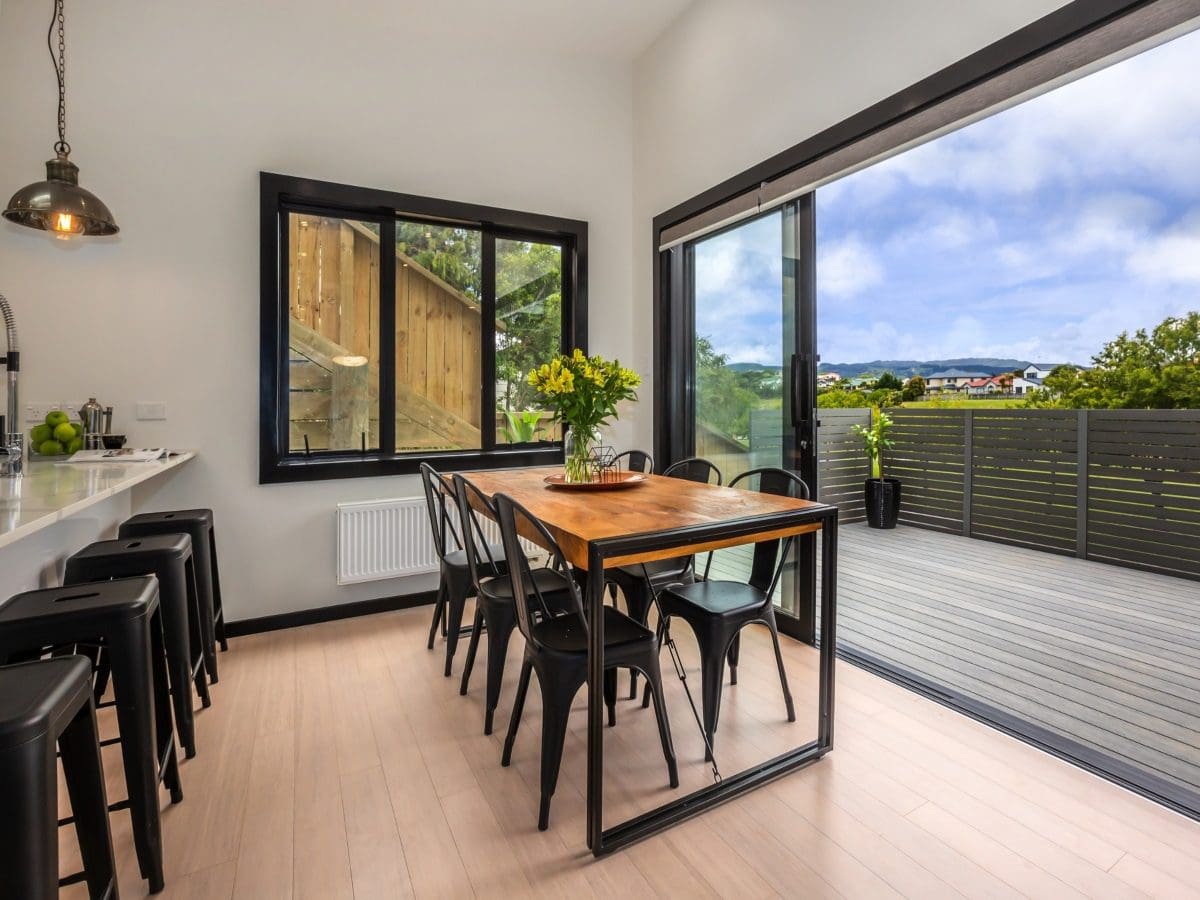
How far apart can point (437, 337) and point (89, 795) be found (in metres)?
3.01

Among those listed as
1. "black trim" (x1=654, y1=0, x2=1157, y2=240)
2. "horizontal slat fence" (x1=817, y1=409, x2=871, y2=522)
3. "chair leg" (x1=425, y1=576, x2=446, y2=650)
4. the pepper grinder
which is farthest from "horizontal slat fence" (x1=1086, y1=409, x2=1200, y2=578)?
the pepper grinder

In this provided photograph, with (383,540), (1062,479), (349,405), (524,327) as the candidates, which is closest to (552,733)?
(383,540)

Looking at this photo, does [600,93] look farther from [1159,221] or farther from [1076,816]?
[1076,816]

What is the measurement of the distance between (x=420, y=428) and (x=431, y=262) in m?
1.04

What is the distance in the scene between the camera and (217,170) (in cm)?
310

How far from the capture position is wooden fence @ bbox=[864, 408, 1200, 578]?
386 centimetres

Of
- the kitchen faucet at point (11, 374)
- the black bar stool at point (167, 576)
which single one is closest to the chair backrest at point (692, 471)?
the black bar stool at point (167, 576)

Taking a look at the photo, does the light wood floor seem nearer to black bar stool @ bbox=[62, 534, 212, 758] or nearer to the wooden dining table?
the wooden dining table

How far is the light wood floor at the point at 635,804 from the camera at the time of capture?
1527mm

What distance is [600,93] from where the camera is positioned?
415 centimetres

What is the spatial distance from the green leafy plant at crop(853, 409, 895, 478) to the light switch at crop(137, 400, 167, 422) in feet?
18.1

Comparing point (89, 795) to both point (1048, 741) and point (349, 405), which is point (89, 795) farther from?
point (1048, 741)

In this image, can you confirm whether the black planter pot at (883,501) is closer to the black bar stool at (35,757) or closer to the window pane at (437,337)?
the window pane at (437,337)

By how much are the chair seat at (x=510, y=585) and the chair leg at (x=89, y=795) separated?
1189 mm
